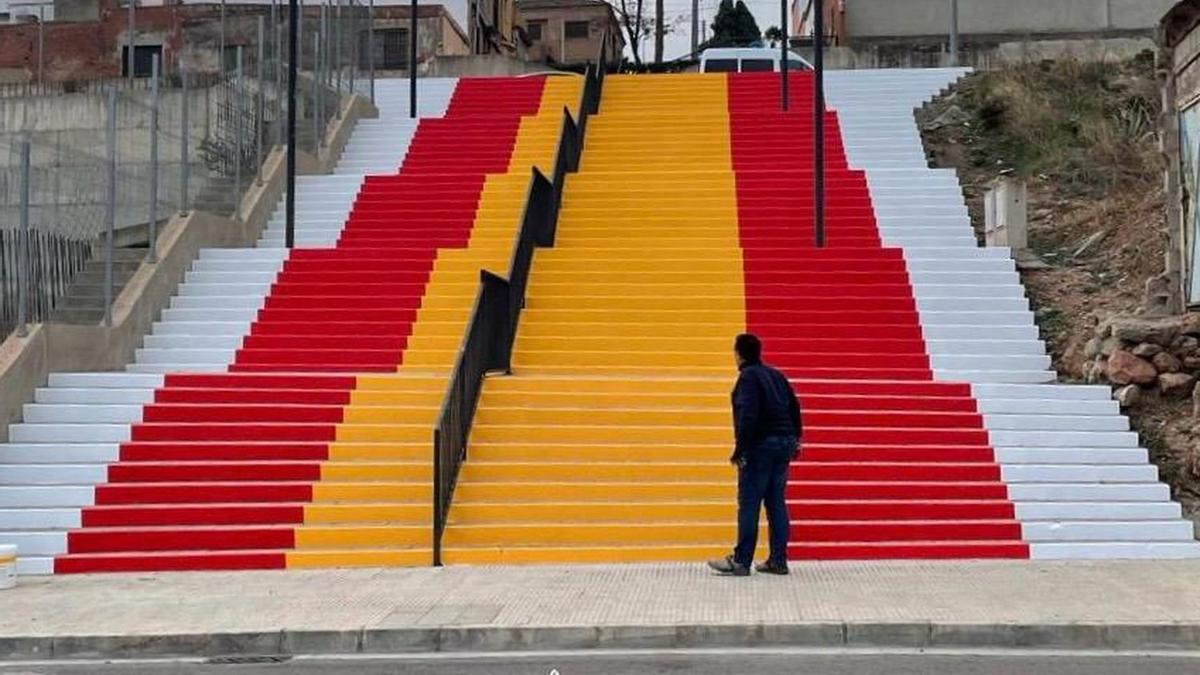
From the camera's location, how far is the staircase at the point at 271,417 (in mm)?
9719

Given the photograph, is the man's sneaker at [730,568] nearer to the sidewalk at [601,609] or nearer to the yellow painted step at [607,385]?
the sidewalk at [601,609]

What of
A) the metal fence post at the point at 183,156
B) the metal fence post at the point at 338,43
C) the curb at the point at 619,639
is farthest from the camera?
the metal fence post at the point at 338,43

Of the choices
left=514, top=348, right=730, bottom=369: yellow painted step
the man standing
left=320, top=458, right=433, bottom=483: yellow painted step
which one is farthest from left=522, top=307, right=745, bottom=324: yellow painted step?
the man standing

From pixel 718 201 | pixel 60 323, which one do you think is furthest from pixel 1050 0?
pixel 60 323

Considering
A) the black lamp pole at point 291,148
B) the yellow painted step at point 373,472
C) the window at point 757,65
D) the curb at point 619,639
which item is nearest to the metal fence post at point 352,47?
the black lamp pole at point 291,148

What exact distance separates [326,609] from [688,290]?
766cm

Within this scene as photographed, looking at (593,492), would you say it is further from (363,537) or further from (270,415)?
(270,415)

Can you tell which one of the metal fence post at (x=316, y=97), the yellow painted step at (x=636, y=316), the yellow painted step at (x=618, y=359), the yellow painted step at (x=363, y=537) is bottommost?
the yellow painted step at (x=363, y=537)

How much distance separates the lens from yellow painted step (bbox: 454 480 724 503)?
33.4ft

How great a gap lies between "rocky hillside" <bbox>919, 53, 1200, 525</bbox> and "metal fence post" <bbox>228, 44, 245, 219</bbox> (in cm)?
999

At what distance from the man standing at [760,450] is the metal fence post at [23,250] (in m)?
6.95

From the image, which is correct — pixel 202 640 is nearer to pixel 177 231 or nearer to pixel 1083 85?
pixel 177 231

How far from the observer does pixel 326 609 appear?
788 cm

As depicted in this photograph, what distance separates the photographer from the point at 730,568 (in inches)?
339
